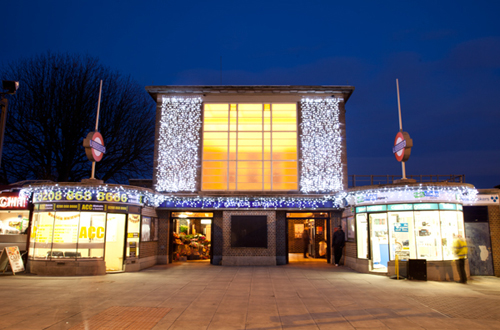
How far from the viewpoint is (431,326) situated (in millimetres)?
6715

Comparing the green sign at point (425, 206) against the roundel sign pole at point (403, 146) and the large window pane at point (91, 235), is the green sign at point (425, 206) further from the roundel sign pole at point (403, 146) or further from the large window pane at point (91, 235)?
the large window pane at point (91, 235)

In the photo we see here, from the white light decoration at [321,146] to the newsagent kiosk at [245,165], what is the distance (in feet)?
0.17

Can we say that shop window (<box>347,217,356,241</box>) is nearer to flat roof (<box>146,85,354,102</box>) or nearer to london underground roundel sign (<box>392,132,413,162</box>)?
london underground roundel sign (<box>392,132,413,162</box>)

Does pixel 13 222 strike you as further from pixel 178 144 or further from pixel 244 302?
pixel 244 302

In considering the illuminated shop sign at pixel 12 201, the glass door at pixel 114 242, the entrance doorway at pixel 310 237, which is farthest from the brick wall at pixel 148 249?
the entrance doorway at pixel 310 237

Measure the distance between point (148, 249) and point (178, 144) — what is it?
560cm

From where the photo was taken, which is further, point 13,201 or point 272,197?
point 272,197

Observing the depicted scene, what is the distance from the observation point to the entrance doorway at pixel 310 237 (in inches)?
736

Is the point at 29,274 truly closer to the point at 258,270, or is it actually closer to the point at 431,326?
the point at 258,270

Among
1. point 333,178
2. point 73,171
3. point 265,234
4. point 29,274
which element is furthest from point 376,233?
point 73,171

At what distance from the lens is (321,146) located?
18.6 m

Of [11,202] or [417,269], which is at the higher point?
[11,202]

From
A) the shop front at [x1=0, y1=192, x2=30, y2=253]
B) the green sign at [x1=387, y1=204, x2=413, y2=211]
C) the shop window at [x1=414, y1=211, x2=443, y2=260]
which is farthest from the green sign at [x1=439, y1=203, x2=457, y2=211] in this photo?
the shop front at [x1=0, y1=192, x2=30, y2=253]

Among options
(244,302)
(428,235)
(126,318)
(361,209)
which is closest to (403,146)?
(361,209)
